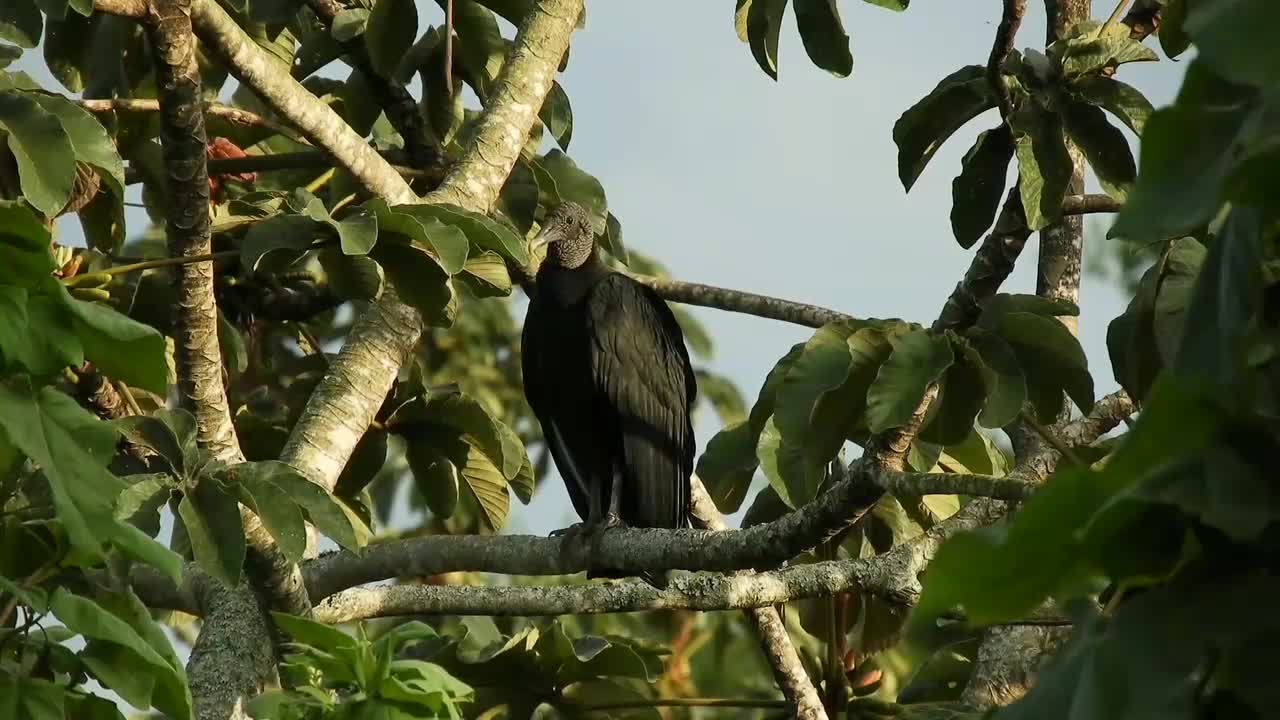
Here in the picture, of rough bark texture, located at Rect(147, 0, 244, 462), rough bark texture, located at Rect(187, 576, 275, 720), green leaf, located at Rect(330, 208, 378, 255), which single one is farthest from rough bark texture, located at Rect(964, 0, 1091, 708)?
rough bark texture, located at Rect(147, 0, 244, 462)

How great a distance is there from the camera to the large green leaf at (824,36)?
123 inches

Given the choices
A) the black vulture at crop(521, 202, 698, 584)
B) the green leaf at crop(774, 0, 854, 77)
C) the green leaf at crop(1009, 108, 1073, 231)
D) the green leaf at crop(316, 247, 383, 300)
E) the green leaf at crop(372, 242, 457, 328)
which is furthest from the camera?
the black vulture at crop(521, 202, 698, 584)

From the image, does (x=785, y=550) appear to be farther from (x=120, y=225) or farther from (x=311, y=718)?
(x=120, y=225)

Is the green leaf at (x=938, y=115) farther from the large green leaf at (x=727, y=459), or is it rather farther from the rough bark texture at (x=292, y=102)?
the rough bark texture at (x=292, y=102)

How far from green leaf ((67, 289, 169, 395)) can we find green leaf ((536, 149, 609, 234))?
2.58m

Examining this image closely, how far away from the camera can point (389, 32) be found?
3652 millimetres

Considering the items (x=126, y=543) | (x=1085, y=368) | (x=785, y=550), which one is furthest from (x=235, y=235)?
(x=126, y=543)

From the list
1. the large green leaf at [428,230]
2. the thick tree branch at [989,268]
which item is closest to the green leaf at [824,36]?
the thick tree branch at [989,268]

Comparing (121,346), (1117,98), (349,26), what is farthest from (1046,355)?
(349,26)

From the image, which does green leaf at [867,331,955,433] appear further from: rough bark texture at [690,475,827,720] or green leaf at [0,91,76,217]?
green leaf at [0,91,76,217]

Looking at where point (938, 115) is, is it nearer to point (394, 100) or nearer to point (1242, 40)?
point (394, 100)

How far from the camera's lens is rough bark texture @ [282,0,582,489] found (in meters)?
3.29

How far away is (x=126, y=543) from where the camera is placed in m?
1.37

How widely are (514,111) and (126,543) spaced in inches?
103
